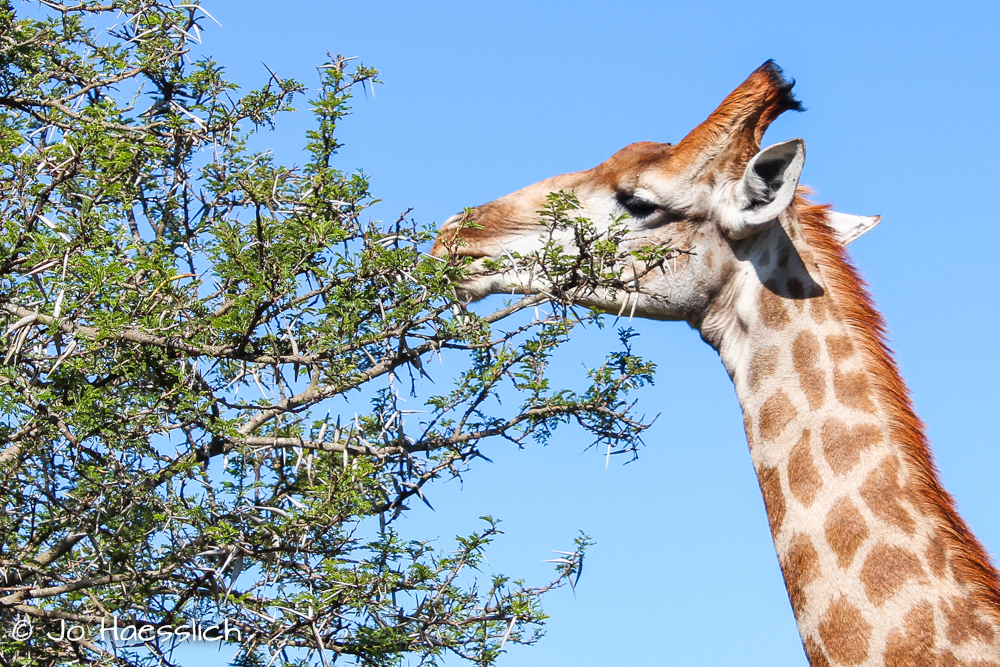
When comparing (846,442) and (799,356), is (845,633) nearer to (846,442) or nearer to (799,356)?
(846,442)

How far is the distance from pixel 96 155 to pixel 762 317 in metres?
3.15

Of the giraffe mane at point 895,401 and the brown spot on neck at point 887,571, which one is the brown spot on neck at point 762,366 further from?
the brown spot on neck at point 887,571

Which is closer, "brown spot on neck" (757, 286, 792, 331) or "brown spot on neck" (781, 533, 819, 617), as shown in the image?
"brown spot on neck" (781, 533, 819, 617)

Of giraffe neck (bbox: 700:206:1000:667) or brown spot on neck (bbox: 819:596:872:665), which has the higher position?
giraffe neck (bbox: 700:206:1000:667)

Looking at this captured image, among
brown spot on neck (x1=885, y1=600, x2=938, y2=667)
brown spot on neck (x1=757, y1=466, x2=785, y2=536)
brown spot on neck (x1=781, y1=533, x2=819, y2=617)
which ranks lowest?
brown spot on neck (x1=885, y1=600, x2=938, y2=667)

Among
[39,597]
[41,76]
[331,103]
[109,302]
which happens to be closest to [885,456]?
[331,103]

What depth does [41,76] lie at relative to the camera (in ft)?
17.6

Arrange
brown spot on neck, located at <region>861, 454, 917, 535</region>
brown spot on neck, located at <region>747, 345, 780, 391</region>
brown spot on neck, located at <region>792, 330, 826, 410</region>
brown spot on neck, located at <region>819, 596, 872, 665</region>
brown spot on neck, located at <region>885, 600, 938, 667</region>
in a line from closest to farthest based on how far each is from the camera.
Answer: brown spot on neck, located at <region>885, 600, 938, 667</region>, brown spot on neck, located at <region>819, 596, 872, 665</region>, brown spot on neck, located at <region>861, 454, 917, 535</region>, brown spot on neck, located at <region>792, 330, 826, 410</region>, brown spot on neck, located at <region>747, 345, 780, 391</region>

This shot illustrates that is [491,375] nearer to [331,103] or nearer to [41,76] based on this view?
[331,103]

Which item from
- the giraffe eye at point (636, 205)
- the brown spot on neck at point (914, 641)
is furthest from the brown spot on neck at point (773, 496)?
the giraffe eye at point (636, 205)

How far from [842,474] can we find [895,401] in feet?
1.54

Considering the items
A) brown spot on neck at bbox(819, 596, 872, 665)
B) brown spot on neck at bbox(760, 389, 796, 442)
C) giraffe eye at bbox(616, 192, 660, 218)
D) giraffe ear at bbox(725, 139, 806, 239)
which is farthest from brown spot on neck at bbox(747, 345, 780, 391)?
brown spot on neck at bbox(819, 596, 872, 665)

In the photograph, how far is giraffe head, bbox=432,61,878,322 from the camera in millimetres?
5070

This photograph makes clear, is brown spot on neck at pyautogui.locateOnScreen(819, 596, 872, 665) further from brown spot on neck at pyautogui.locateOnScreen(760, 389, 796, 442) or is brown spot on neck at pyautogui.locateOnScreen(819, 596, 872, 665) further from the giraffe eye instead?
the giraffe eye
